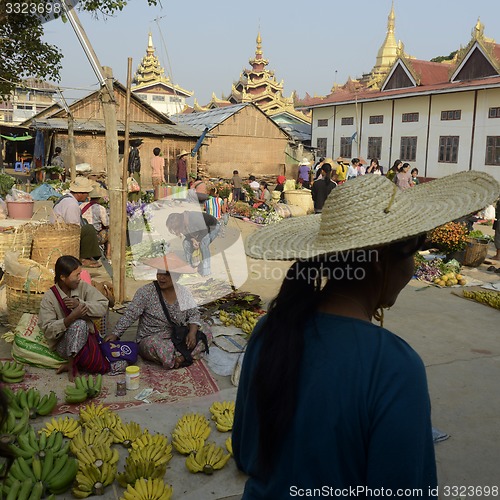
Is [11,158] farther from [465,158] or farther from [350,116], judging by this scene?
[465,158]

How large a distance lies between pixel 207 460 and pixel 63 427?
102 cm

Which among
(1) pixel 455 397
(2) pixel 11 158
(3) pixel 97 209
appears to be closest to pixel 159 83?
(2) pixel 11 158

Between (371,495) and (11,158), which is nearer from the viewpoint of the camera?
(371,495)

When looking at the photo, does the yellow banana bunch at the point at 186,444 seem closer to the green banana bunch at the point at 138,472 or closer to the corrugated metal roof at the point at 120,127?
the green banana bunch at the point at 138,472

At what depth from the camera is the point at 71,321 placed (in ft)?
13.5

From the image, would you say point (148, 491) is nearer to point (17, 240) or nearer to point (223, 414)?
point (223, 414)

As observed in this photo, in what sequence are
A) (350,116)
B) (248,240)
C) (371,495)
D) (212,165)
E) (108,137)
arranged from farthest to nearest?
(350,116) → (212,165) → (108,137) → (248,240) → (371,495)

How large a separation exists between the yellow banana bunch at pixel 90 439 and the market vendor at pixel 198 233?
4.42 m

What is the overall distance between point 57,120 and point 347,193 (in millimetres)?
20468

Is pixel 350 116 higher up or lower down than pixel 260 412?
higher up

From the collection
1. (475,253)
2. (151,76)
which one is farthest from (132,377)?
(151,76)

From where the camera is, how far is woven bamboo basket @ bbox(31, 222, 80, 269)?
260 inches

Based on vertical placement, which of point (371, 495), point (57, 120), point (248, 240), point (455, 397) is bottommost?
point (455, 397)

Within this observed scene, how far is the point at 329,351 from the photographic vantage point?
1.17 metres
